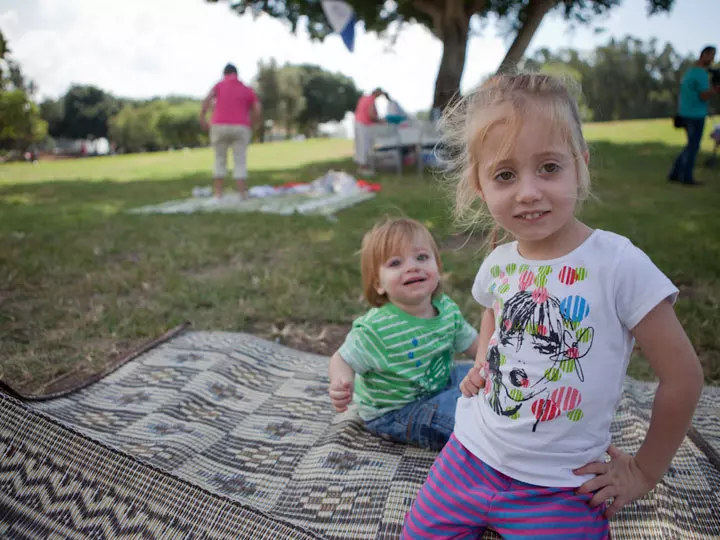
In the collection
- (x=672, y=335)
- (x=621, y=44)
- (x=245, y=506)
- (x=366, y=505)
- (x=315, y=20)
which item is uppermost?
(x=621, y=44)

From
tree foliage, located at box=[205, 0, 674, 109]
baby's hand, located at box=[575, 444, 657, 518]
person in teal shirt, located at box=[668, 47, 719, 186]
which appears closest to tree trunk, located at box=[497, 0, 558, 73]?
tree foliage, located at box=[205, 0, 674, 109]

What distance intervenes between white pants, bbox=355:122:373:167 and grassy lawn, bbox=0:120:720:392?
11.2ft

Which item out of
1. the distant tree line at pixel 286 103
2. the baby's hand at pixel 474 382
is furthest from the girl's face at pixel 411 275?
the distant tree line at pixel 286 103

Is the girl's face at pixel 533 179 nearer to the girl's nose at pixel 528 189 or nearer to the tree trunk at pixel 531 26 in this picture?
the girl's nose at pixel 528 189

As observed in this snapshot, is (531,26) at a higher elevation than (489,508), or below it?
higher

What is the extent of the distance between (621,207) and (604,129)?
51.8 feet

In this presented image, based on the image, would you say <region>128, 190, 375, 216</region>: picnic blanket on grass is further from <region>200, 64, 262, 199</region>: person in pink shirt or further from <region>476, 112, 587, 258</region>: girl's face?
<region>476, 112, 587, 258</region>: girl's face

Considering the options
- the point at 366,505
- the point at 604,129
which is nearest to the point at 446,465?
the point at 366,505

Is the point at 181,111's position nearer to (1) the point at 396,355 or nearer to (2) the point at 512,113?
(1) the point at 396,355

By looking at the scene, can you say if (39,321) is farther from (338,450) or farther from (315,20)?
(315,20)

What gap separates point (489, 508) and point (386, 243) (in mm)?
988

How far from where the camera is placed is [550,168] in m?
1.30

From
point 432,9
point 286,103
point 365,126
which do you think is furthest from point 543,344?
point 286,103

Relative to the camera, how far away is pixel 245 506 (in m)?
1.48
